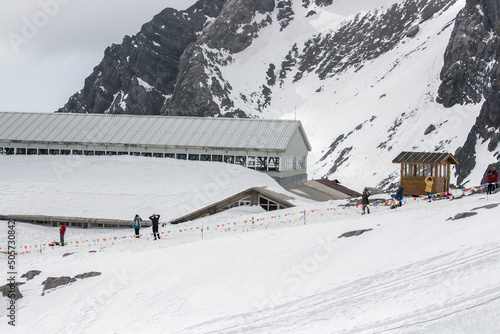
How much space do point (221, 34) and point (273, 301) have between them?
519ft

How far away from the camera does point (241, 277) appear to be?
18047mm

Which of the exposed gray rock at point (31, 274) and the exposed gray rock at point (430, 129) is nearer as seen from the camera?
the exposed gray rock at point (31, 274)

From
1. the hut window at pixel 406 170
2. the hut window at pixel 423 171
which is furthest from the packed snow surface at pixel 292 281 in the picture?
the hut window at pixel 406 170

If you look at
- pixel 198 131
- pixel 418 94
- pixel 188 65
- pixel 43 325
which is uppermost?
pixel 188 65

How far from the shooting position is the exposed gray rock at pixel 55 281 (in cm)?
2077

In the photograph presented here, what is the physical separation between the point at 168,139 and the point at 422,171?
88.4 feet

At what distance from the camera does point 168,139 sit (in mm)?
53000

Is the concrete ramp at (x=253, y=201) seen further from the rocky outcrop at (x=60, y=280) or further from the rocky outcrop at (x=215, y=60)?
the rocky outcrop at (x=215, y=60)

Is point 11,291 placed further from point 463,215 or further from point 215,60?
point 215,60

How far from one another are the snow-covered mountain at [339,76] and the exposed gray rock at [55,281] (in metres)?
56.0

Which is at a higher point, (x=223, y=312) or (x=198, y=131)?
(x=198, y=131)

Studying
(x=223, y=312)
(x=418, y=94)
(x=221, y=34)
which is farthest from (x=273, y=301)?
(x=221, y=34)

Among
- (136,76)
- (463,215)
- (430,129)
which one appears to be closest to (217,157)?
(463,215)

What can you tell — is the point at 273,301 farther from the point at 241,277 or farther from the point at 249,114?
the point at 249,114
